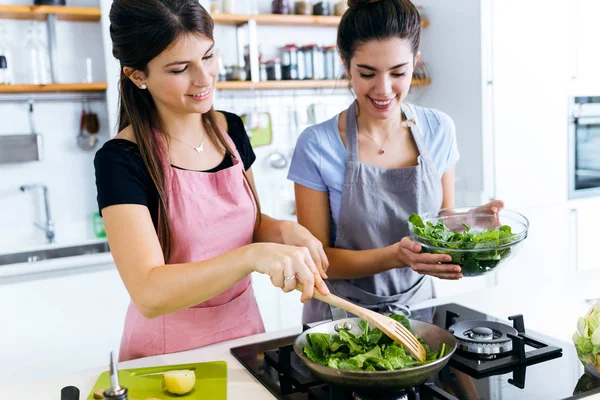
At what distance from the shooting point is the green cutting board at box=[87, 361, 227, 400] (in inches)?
42.3

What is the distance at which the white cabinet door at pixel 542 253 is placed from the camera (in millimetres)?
3295

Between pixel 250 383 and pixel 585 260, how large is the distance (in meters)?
2.88

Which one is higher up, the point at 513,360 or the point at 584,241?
the point at 513,360

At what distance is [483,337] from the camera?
3.98ft

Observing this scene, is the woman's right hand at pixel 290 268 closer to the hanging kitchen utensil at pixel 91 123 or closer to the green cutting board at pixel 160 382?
the green cutting board at pixel 160 382

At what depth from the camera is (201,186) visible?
1438 mm

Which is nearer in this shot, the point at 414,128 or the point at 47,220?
the point at 414,128

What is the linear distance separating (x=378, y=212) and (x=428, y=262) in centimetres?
33

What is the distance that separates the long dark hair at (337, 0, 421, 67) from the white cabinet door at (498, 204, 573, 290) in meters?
2.01

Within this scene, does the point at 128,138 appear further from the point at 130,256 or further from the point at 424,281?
the point at 424,281

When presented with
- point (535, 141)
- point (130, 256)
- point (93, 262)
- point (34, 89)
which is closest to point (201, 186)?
point (130, 256)

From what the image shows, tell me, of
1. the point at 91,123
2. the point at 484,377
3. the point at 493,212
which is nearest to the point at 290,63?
the point at 91,123

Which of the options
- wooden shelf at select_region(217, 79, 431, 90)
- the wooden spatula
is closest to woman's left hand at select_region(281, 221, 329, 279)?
the wooden spatula

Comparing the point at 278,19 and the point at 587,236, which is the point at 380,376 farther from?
the point at 587,236
